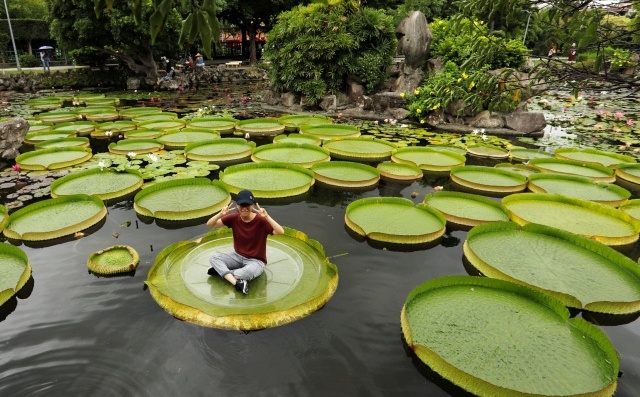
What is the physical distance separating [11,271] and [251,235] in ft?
9.78

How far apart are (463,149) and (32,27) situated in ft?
127

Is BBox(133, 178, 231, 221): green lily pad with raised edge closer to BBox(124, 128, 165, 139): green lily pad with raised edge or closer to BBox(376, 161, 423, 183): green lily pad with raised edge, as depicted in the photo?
BBox(376, 161, 423, 183): green lily pad with raised edge

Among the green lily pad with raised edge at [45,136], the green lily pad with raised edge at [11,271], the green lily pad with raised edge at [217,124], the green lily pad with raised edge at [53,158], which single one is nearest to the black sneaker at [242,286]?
the green lily pad with raised edge at [11,271]

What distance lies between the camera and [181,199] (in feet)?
21.7

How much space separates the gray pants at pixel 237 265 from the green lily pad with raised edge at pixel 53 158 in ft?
19.2

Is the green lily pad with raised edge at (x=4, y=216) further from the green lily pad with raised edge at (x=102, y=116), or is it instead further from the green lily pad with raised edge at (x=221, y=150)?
the green lily pad with raised edge at (x=102, y=116)

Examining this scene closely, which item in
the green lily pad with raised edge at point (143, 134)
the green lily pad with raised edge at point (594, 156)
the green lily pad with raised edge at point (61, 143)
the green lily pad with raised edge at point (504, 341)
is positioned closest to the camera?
the green lily pad with raised edge at point (504, 341)

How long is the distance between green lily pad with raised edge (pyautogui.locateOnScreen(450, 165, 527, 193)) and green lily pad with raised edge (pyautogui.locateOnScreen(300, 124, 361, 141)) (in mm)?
3743

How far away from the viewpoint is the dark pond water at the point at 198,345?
3.39 meters

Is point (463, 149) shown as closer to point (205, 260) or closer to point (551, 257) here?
point (551, 257)

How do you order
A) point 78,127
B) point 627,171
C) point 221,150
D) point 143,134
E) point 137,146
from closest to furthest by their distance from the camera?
point 627,171, point 221,150, point 137,146, point 143,134, point 78,127

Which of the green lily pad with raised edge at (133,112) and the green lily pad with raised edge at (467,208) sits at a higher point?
the green lily pad with raised edge at (133,112)

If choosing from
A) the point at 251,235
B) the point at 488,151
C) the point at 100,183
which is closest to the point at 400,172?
the point at 488,151

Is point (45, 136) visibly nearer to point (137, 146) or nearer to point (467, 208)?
point (137, 146)
